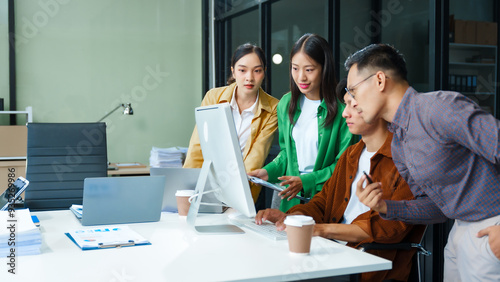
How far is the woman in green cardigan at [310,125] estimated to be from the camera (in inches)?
97.0

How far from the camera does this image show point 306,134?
2.62m

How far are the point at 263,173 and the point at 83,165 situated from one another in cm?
127

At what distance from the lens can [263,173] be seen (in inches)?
100

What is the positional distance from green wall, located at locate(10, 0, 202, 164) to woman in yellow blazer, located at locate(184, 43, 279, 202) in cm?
265

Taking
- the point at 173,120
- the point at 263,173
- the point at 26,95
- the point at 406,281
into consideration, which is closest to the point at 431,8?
the point at 263,173

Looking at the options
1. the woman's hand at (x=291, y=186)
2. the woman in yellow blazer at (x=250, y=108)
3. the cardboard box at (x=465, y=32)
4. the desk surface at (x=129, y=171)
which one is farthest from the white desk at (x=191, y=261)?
the desk surface at (x=129, y=171)

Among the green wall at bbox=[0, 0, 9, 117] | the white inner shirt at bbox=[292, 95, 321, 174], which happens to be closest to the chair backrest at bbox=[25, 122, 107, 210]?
the white inner shirt at bbox=[292, 95, 321, 174]

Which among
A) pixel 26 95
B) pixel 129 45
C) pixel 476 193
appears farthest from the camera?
pixel 129 45

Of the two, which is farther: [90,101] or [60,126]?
[90,101]

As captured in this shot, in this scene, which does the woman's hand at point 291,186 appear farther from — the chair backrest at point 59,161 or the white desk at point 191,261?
the chair backrest at point 59,161

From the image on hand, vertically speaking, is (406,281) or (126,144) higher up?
(126,144)

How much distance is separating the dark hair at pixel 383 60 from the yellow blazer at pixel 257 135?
1.07 m

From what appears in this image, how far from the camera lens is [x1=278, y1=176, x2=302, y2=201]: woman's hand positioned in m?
2.33

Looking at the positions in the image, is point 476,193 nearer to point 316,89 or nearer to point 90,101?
point 316,89
